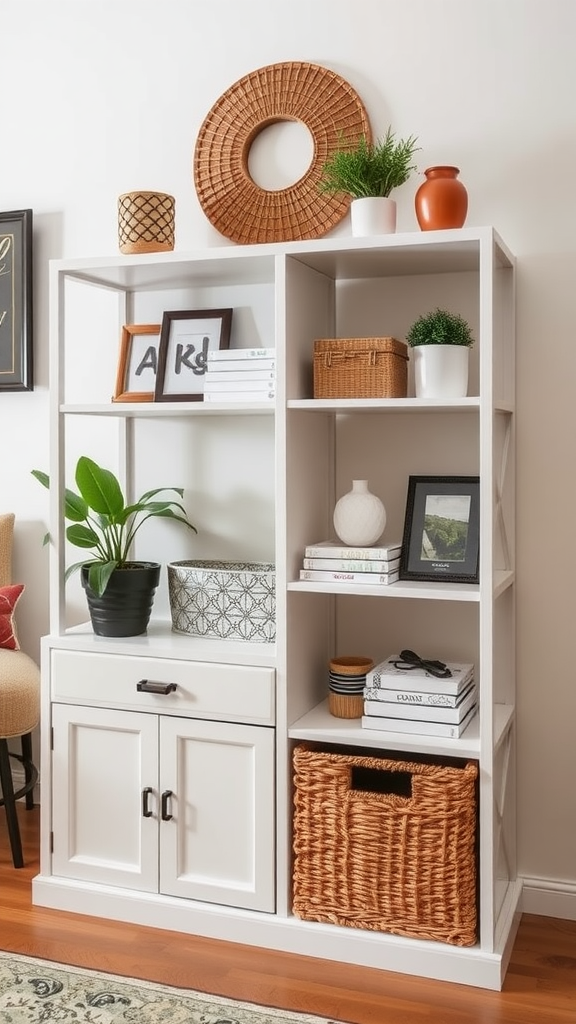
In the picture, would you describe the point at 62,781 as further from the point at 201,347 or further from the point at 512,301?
the point at 512,301

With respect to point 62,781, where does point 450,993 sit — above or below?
below

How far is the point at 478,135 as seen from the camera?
2502 millimetres

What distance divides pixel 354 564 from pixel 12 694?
1087 mm

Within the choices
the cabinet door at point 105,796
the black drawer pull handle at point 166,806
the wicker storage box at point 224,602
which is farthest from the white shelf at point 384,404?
the black drawer pull handle at point 166,806

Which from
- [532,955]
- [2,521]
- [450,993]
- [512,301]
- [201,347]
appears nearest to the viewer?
[450,993]

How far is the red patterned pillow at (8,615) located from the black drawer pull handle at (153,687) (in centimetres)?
73

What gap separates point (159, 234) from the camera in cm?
252

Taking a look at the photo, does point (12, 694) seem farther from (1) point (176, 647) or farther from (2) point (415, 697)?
(2) point (415, 697)

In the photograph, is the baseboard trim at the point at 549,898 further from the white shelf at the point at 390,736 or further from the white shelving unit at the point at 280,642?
the white shelf at the point at 390,736

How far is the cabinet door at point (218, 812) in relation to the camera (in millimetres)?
2334

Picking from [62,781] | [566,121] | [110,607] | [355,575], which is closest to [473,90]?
[566,121]

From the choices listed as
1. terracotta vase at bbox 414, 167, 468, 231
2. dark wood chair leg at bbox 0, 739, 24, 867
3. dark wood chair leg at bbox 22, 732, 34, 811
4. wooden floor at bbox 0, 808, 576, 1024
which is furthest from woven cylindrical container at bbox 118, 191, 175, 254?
wooden floor at bbox 0, 808, 576, 1024

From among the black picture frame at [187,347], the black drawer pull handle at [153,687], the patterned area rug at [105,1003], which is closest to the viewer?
the patterned area rug at [105,1003]

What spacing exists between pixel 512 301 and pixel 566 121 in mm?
453
